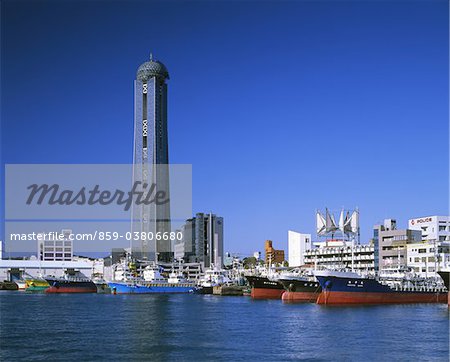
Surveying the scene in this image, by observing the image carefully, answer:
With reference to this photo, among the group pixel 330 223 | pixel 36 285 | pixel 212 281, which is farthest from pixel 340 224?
pixel 36 285

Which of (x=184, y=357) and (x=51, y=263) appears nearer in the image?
(x=184, y=357)

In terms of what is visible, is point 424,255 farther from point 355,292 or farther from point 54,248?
point 54,248

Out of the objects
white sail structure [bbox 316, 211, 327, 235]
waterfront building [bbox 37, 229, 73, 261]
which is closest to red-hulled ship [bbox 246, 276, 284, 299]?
white sail structure [bbox 316, 211, 327, 235]

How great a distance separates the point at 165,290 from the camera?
5020 inches

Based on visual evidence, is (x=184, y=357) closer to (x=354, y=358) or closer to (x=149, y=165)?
(x=354, y=358)

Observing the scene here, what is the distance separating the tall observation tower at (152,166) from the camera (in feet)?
590

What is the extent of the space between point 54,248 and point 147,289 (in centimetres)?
6794

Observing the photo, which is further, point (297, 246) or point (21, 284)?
point (21, 284)

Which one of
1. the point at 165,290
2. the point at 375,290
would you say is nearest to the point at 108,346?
the point at 375,290

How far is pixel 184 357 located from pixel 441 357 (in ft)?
44.3

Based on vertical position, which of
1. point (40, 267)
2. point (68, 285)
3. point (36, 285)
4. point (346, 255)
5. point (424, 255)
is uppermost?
Result: point (424, 255)

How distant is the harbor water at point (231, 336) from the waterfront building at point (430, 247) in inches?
1405

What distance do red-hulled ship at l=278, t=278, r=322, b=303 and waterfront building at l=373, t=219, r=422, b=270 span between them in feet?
103

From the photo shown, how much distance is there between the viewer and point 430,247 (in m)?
103
